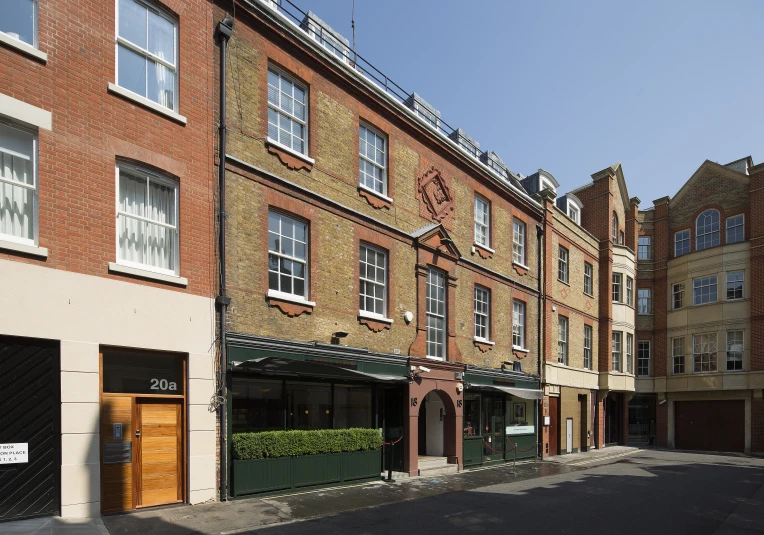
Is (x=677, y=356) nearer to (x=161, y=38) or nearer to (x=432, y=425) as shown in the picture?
(x=432, y=425)

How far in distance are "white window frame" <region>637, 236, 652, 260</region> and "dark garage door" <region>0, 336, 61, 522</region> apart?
115ft

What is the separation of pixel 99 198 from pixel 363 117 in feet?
25.7

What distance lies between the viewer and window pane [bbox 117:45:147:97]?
10.6m

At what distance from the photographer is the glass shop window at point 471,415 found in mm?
19453

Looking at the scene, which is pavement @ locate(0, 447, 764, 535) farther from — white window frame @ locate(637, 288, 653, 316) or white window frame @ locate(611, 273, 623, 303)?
white window frame @ locate(637, 288, 653, 316)

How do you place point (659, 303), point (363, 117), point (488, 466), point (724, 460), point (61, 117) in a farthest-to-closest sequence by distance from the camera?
point (659, 303) < point (724, 460) < point (488, 466) < point (363, 117) < point (61, 117)

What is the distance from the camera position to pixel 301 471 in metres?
12.9

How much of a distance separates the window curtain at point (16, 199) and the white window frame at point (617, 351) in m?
27.6

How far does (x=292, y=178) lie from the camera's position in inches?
531

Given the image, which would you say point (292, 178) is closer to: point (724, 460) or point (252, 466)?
point (252, 466)

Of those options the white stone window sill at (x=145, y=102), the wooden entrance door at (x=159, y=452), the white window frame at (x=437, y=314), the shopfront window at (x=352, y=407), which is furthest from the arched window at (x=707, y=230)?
the wooden entrance door at (x=159, y=452)

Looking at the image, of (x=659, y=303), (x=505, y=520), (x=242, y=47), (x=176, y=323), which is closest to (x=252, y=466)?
(x=176, y=323)

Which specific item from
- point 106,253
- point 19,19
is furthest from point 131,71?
point 106,253

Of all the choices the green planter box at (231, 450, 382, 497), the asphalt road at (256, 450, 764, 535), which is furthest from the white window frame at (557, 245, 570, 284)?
the green planter box at (231, 450, 382, 497)
